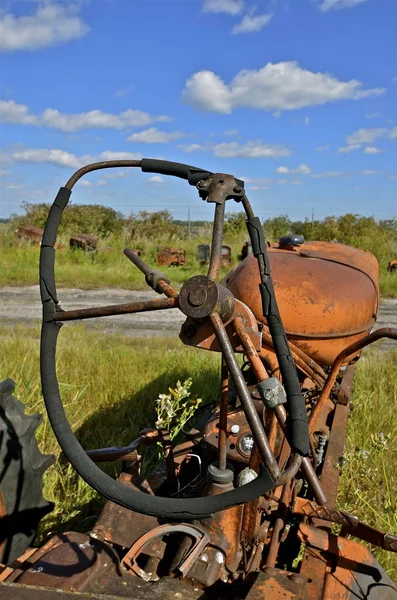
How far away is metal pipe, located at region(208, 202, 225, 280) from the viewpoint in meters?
1.23

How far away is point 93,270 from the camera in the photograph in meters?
10.9

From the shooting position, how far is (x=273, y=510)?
1801 millimetres

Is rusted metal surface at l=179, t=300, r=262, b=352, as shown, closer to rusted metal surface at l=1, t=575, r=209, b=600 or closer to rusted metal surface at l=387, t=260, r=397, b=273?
rusted metal surface at l=1, t=575, r=209, b=600

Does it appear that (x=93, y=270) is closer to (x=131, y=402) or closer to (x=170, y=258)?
(x=170, y=258)

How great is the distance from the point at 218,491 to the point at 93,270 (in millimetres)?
9647

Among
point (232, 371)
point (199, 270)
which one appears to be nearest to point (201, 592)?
point (232, 371)

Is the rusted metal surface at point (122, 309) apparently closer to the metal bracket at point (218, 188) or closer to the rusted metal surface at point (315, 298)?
the metal bracket at point (218, 188)

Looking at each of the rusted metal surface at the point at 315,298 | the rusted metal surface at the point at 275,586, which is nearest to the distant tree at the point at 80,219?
the rusted metal surface at the point at 315,298

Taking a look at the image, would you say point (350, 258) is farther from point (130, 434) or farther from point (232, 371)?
point (232, 371)

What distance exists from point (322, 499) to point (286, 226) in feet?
54.2

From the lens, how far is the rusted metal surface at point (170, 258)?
11609mm

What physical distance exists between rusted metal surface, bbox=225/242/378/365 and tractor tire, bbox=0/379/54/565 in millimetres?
1149

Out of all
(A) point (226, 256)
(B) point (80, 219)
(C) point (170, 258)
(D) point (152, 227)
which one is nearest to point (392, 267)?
(A) point (226, 256)

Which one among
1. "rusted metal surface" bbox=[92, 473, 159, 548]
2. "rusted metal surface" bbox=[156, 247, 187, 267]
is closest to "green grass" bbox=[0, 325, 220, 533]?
"rusted metal surface" bbox=[92, 473, 159, 548]
